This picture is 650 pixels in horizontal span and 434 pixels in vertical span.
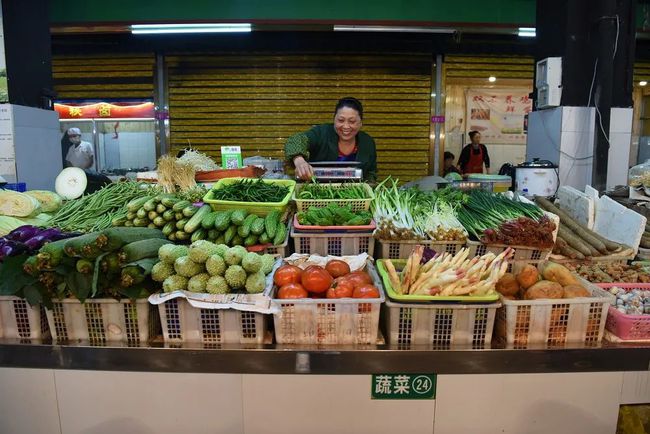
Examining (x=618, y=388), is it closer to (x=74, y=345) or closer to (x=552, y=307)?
(x=552, y=307)

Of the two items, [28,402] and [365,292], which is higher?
[365,292]

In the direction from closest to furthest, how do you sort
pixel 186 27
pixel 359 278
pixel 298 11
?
pixel 359 278 < pixel 186 27 < pixel 298 11

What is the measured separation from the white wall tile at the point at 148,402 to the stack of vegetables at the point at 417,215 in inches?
53.9

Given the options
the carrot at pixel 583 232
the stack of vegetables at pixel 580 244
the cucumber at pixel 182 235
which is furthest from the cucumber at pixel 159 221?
the carrot at pixel 583 232

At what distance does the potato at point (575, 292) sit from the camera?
2387 millimetres

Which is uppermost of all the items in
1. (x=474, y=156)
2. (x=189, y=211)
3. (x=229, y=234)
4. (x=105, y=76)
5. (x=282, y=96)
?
(x=105, y=76)

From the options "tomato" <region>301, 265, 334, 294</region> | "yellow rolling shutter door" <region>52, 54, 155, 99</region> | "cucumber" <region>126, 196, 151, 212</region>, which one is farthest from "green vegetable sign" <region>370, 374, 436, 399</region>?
"yellow rolling shutter door" <region>52, 54, 155, 99</region>

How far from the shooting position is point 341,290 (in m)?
2.39

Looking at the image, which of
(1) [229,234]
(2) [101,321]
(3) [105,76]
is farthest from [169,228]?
(3) [105,76]

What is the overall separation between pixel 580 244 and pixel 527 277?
3.06 feet

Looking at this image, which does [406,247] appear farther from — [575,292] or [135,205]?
[135,205]

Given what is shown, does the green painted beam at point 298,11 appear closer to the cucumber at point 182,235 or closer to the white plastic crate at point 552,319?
the cucumber at point 182,235

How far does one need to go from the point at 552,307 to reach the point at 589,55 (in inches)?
168

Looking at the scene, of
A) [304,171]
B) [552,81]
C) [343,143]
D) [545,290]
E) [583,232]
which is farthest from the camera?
[552,81]
